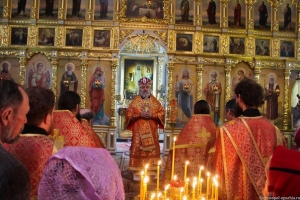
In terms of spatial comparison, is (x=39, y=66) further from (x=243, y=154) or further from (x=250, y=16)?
(x=243, y=154)

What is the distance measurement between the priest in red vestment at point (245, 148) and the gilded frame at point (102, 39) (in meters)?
8.69

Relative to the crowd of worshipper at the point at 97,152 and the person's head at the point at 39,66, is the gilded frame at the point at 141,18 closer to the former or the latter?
the person's head at the point at 39,66

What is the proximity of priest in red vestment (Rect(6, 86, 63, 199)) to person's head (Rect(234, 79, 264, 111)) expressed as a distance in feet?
5.69

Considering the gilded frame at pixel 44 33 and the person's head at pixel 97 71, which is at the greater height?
the gilded frame at pixel 44 33

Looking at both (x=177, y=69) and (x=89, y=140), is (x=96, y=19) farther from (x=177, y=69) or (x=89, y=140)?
(x=89, y=140)

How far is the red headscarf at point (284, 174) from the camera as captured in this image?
1.17 m

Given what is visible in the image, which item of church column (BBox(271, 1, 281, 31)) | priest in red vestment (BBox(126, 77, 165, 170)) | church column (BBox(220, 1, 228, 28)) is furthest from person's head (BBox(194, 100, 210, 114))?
church column (BBox(271, 1, 281, 31))

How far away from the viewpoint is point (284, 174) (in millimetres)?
1190

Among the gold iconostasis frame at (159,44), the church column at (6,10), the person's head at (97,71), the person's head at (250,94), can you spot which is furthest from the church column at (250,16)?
the person's head at (250,94)

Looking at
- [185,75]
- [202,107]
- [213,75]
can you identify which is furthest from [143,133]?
[213,75]

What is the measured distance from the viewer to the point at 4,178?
41.4 inches

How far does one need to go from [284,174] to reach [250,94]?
5.77 feet

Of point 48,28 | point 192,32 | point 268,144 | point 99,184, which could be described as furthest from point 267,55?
point 99,184

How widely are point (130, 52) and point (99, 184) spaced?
46.9 ft
